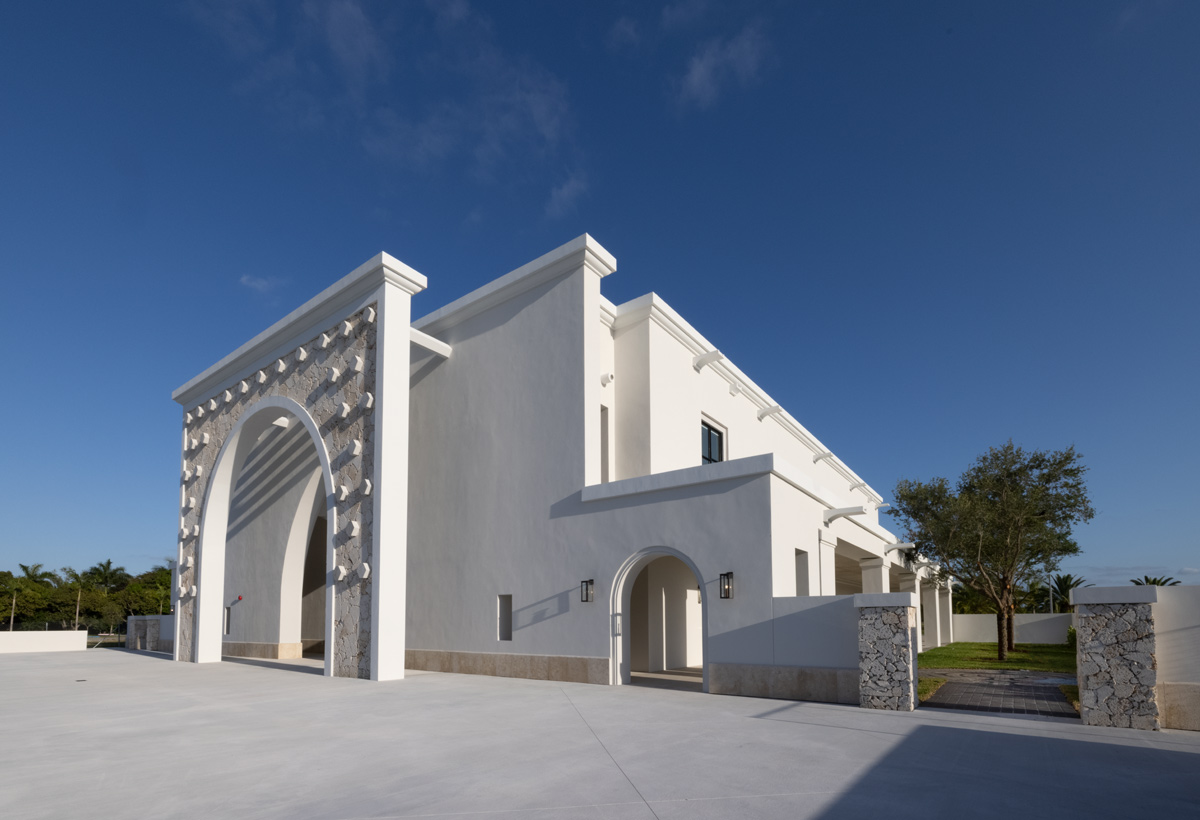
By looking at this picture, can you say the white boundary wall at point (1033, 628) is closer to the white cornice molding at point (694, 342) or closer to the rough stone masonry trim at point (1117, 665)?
the white cornice molding at point (694, 342)

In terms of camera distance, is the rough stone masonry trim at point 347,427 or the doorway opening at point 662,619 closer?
the rough stone masonry trim at point 347,427

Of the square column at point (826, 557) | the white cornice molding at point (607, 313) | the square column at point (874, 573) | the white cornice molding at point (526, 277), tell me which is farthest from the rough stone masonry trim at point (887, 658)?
the square column at point (874, 573)

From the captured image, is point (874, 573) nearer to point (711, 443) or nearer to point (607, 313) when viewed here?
point (711, 443)

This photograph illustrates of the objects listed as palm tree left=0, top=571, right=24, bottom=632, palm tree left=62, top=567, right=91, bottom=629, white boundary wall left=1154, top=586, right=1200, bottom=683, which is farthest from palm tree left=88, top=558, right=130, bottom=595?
white boundary wall left=1154, top=586, right=1200, bottom=683

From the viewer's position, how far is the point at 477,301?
18.4 meters

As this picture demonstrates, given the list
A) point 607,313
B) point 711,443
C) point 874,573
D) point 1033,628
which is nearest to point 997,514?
point 874,573

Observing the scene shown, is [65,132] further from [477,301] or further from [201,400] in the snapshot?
[477,301]

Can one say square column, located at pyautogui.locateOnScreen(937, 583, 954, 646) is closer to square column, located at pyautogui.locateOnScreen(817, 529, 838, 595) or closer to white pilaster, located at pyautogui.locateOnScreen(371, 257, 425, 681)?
square column, located at pyautogui.locateOnScreen(817, 529, 838, 595)

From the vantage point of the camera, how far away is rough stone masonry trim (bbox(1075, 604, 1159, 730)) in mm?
8984

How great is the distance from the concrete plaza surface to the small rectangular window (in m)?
4.40

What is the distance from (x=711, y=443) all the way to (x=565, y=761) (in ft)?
50.3

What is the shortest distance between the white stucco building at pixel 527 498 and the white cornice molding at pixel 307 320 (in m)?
0.07

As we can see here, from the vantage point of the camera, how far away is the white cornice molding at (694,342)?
18188mm

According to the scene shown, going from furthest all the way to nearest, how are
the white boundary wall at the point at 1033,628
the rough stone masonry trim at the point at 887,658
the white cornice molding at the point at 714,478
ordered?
the white boundary wall at the point at 1033,628
the white cornice molding at the point at 714,478
the rough stone masonry trim at the point at 887,658
